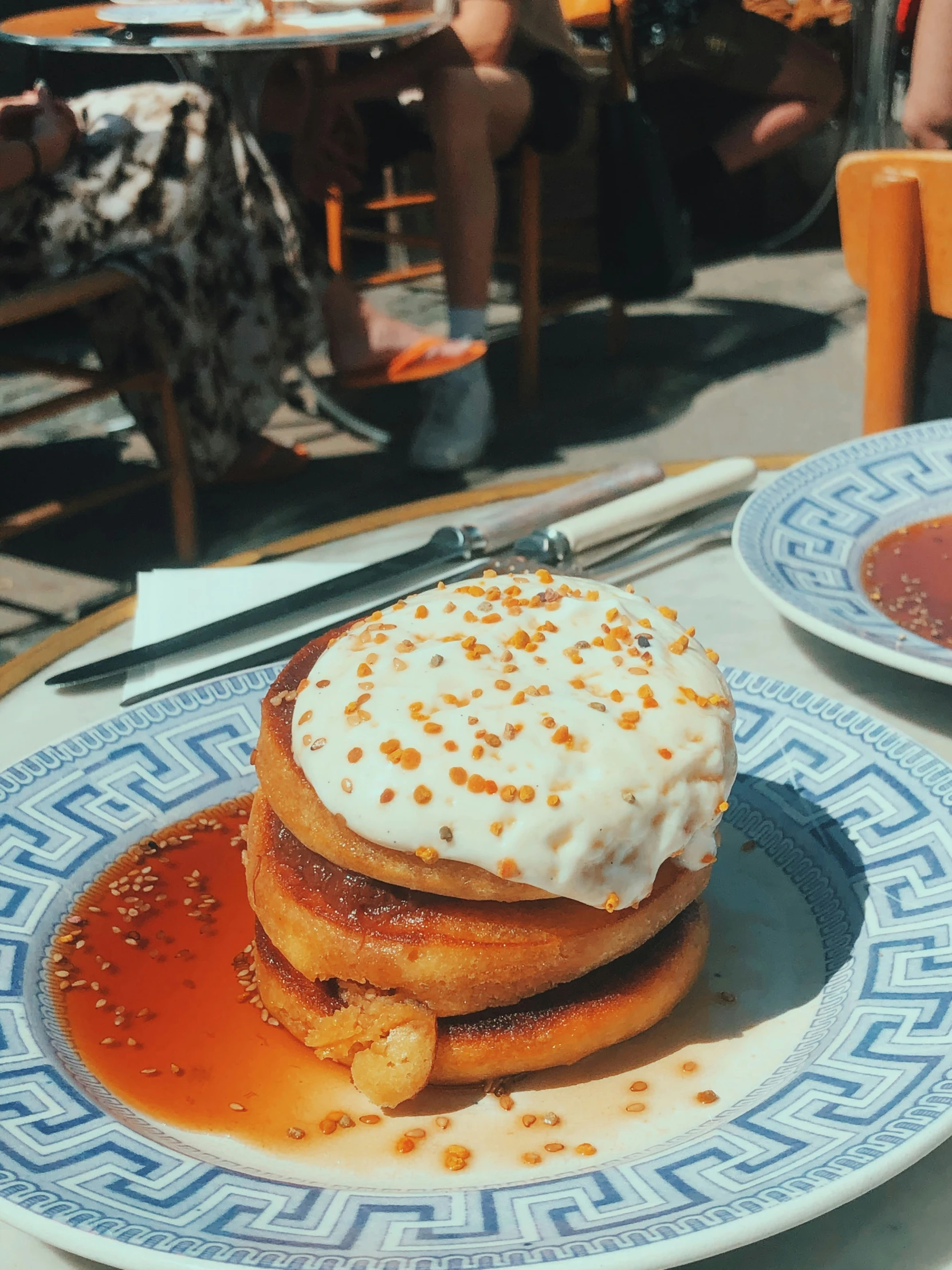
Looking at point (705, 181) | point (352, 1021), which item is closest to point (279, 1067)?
point (352, 1021)

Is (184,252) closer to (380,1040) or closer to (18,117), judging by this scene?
(18,117)

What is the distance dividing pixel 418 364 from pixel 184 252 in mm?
1078

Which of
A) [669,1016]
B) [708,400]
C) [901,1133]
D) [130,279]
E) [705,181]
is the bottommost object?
[708,400]

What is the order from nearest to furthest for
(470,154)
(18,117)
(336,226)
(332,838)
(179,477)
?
1. (332,838)
2. (18,117)
3. (179,477)
4. (470,154)
5. (336,226)

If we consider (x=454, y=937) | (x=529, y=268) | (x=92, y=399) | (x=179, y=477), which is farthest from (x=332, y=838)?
(x=529, y=268)

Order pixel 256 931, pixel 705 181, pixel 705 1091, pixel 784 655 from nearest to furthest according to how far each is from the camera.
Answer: pixel 705 1091 < pixel 256 931 < pixel 784 655 < pixel 705 181

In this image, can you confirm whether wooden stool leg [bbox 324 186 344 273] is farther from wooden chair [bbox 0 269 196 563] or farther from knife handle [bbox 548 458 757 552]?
knife handle [bbox 548 458 757 552]

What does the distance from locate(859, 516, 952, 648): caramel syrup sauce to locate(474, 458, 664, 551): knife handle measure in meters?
0.33

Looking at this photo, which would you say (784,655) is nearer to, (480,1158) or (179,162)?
(480,1158)

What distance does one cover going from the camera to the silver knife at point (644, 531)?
145cm

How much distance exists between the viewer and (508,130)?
192 inches

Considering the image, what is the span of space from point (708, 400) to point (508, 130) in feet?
4.57

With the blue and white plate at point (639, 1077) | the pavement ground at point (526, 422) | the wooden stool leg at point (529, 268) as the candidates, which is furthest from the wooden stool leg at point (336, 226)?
the blue and white plate at point (639, 1077)

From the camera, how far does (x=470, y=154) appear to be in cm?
451
